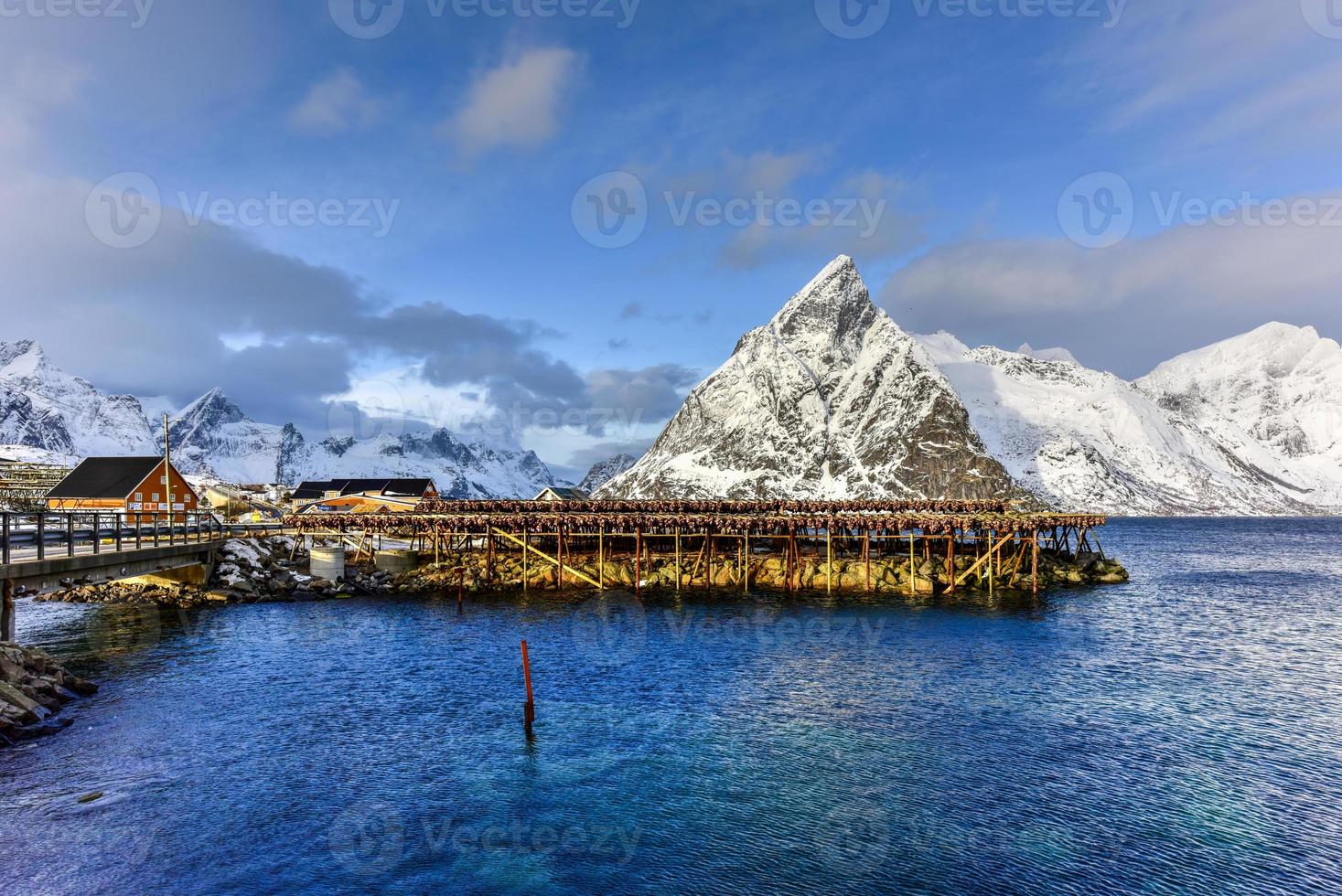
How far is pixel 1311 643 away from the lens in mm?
43000

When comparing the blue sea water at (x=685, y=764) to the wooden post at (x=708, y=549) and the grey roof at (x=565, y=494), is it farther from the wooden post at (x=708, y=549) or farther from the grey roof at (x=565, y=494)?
the grey roof at (x=565, y=494)

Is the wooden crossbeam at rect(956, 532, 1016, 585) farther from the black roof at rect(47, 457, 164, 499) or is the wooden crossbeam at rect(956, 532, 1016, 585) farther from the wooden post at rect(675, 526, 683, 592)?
the black roof at rect(47, 457, 164, 499)

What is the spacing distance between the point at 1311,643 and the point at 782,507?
61979 millimetres

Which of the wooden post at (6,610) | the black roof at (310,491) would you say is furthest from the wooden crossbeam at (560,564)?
the black roof at (310,491)

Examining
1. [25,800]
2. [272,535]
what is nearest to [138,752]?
[25,800]

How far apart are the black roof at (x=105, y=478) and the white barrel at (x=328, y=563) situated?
97.6 ft

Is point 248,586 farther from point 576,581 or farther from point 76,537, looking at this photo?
point 576,581

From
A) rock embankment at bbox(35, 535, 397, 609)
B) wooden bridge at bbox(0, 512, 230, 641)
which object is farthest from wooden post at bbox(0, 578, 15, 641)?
rock embankment at bbox(35, 535, 397, 609)

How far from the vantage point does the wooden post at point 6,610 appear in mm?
30234

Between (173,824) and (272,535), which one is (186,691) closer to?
(173,824)

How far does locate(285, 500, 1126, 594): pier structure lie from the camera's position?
212ft

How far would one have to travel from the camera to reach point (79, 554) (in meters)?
35.8

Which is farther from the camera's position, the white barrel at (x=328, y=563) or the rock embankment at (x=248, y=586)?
the white barrel at (x=328, y=563)

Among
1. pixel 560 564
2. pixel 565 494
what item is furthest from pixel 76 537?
pixel 565 494
